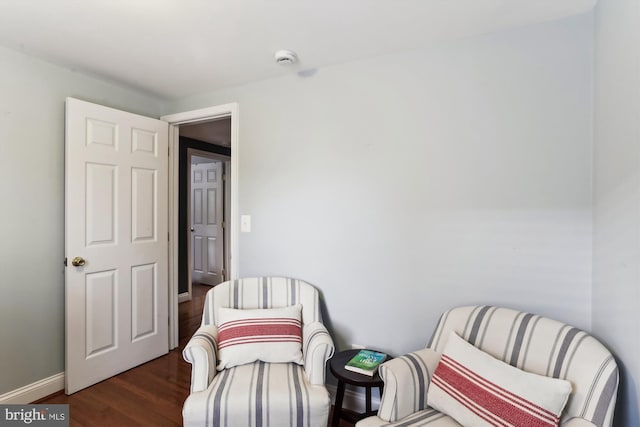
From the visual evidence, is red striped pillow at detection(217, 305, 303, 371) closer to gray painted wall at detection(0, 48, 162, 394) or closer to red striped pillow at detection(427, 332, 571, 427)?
red striped pillow at detection(427, 332, 571, 427)

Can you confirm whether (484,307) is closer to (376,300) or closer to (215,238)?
(376,300)

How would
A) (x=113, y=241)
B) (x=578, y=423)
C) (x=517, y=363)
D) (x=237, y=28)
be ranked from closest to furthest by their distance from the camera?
1. (x=578, y=423)
2. (x=517, y=363)
3. (x=237, y=28)
4. (x=113, y=241)

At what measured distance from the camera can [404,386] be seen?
1.33 meters

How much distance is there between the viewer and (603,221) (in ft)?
4.41

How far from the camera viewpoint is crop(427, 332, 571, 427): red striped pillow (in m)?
1.10

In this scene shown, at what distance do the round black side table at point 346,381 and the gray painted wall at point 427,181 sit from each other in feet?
0.87

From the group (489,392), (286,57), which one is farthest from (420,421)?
(286,57)

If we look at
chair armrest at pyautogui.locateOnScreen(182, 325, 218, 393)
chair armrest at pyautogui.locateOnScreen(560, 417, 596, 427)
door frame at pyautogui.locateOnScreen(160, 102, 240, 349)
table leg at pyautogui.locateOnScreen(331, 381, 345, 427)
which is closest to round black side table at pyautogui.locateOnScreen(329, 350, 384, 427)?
table leg at pyautogui.locateOnScreen(331, 381, 345, 427)

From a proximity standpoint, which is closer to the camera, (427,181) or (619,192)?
(619,192)

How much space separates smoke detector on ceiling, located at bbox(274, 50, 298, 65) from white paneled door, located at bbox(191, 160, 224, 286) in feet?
10.5

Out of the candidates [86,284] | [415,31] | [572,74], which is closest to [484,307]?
[572,74]

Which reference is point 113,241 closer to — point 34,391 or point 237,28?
point 34,391

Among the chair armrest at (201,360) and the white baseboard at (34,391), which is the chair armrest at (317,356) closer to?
the chair armrest at (201,360)

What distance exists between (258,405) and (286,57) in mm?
1820
